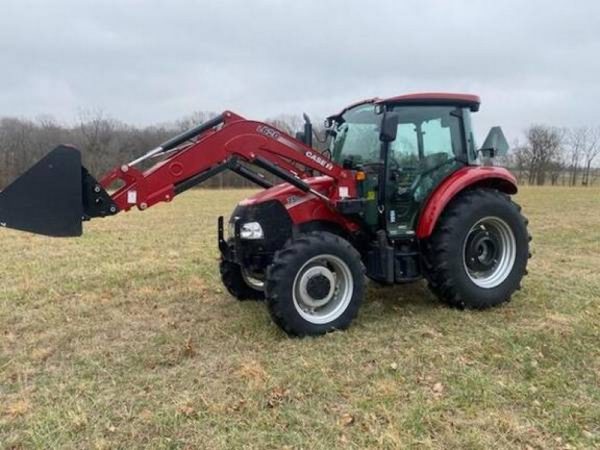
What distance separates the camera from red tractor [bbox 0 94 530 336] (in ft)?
15.4

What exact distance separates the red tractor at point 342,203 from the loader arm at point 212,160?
0.03ft

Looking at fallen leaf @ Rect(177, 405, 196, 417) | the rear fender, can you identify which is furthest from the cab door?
fallen leaf @ Rect(177, 405, 196, 417)

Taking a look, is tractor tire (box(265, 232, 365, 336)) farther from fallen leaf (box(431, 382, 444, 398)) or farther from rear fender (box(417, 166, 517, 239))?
fallen leaf (box(431, 382, 444, 398))

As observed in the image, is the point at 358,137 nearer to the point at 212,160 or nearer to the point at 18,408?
the point at 212,160

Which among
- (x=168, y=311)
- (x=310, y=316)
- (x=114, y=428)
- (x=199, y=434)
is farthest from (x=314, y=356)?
(x=168, y=311)

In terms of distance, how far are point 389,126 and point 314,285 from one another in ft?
5.62

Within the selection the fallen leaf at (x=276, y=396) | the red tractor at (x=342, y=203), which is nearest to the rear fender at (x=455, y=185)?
the red tractor at (x=342, y=203)

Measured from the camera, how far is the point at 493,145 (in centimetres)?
623

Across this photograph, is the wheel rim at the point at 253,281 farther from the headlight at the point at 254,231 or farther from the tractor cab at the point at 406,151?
the tractor cab at the point at 406,151

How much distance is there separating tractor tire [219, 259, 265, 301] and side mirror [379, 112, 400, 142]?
2.27 meters

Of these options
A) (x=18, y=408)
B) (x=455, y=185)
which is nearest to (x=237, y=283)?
(x=455, y=185)

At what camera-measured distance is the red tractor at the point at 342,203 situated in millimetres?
4695

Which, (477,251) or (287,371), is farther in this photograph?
(477,251)

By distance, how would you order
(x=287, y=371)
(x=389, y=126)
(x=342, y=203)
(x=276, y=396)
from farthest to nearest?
1. (x=342, y=203)
2. (x=389, y=126)
3. (x=287, y=371)
4. (x=276, y=396)
